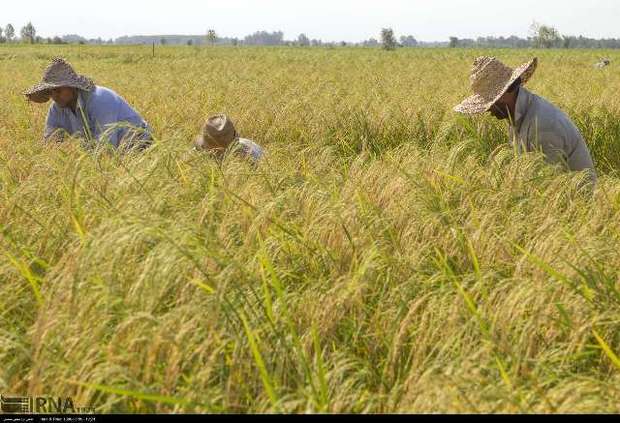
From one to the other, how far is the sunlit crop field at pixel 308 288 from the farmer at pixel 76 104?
0.91m

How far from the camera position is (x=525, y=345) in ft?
6.53

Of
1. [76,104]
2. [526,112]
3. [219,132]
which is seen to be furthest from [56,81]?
[526,112]

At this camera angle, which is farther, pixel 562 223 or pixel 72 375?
pixel 562 223

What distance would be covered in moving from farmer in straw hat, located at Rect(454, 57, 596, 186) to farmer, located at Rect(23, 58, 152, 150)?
258cm

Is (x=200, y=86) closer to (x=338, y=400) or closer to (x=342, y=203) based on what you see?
(x=342, y=203)

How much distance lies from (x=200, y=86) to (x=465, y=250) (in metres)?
8.70

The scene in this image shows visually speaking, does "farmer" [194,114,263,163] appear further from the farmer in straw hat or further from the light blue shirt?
the farmer in straw hat

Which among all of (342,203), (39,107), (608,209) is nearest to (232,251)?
Result: (342,203)

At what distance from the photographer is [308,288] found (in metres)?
2.36

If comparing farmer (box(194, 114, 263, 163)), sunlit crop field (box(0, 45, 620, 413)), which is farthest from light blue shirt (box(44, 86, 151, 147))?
sunlit crop field (box(0, 45, 620, 413))

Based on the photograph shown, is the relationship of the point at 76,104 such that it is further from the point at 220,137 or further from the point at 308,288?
the point at 308,288

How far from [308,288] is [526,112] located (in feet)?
8.56

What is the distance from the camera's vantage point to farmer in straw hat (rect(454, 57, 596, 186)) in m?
4.09

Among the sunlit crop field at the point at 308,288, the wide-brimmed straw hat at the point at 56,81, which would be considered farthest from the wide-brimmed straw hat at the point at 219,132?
the wide-brimmed straw hat at the point at 56,81
